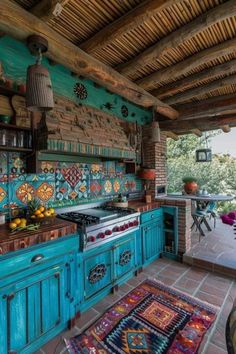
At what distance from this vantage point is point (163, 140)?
407 cm

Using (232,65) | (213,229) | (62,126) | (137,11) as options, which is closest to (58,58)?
(62,126)

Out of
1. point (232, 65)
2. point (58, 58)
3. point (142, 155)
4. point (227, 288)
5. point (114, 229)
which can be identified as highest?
point (232, 65)

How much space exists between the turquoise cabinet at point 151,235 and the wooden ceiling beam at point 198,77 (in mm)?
1919

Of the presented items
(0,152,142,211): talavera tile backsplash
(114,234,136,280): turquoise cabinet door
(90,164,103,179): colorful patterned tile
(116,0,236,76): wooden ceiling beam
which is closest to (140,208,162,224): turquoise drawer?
(114,234,136,280): turquoise cabinet door

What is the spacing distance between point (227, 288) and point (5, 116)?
10.7 ft

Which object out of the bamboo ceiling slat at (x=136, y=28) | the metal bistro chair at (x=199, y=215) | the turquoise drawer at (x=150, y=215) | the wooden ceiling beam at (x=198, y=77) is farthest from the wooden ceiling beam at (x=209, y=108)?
the metal bistro chair at (x=199, y=215)

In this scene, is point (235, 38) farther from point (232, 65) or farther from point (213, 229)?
point (213, 229)

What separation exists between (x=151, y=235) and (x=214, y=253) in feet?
3.92

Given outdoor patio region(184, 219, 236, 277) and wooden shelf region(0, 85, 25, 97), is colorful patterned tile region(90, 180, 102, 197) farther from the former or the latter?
outdoor patio region(184, 219, 236, 277)

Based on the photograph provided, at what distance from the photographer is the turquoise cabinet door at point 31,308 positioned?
1.39 m

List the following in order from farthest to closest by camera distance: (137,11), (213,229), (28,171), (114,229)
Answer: (213,229), (114,229), (28,171), (137,11)

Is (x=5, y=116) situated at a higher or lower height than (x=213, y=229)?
higher

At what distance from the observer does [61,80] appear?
2438mm

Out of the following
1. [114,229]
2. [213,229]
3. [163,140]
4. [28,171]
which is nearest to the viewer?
[28,171]
